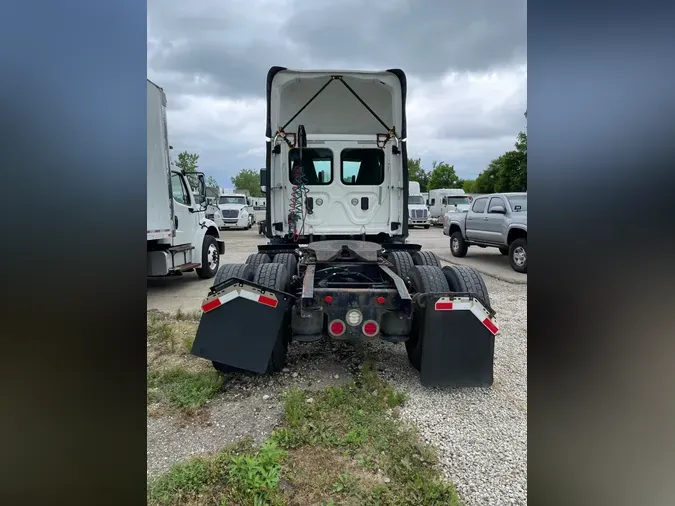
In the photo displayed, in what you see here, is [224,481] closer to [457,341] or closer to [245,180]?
[457,341]

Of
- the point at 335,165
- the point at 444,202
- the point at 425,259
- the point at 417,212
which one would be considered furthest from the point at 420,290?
the point at 444,202

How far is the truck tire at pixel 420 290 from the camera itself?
3.59 meters

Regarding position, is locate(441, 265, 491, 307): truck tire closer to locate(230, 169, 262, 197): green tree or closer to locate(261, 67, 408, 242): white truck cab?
locate(261, 67, 408, 242): white truck cab

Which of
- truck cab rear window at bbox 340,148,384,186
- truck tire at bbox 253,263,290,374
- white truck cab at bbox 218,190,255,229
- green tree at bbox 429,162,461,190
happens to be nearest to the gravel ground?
truck tire at bbox 253,263,290,374

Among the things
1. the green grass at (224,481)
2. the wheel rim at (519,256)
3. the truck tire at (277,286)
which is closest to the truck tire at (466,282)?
the truck tire at (277,286)

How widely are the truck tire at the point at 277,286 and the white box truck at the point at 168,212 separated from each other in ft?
10.9

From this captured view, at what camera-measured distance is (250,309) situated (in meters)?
3.36

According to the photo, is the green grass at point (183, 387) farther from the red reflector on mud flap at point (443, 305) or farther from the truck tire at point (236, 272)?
the red reflector on mud flap at point (443, 305)

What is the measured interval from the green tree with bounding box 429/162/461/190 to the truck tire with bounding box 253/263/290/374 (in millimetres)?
56891

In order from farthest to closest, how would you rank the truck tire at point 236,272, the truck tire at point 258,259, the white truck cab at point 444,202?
1. the white truck cab at point 444,202
2. the truck tire at point 258,259
3. the truck tire at point 236,272

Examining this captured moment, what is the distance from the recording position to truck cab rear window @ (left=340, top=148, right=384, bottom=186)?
5797mm
